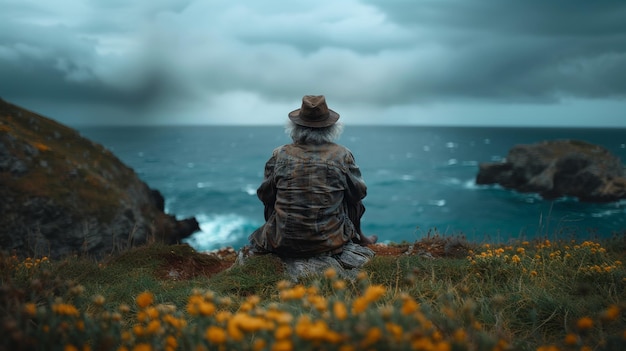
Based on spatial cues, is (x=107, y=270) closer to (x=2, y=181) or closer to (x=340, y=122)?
(x=340, y=122)

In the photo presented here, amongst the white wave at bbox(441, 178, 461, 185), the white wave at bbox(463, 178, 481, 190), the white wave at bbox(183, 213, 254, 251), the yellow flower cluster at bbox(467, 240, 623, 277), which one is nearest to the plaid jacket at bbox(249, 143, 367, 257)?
the yellow flower cluster at bbox(467, 240, 623, 277)

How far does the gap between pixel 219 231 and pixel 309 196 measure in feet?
105

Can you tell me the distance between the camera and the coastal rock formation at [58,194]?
1620 centimetres

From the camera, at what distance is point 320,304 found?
1.93 metres

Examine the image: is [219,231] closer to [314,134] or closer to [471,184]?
[314,134]

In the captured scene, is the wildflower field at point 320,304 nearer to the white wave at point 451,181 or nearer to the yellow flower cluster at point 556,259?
the yellow flower cluster at point 556,259

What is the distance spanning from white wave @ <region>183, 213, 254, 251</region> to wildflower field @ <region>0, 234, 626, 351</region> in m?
23.4

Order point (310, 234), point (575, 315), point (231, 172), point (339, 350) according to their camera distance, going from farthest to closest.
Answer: point (231, 172) < point (310, 234) < point (575, 315) < point (339, 350)

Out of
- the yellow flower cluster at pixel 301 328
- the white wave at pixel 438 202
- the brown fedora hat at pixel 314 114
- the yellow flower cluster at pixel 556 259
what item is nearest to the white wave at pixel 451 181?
the white wave at pixel 438 202

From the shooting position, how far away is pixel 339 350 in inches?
75.5

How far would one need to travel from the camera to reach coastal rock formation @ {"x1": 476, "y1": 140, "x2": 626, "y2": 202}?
43000 millimetres

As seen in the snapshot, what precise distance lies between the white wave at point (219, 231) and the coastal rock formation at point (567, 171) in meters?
35.0

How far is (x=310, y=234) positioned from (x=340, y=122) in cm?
165

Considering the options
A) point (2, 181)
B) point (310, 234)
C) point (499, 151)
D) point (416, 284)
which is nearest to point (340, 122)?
point (310, 234)
